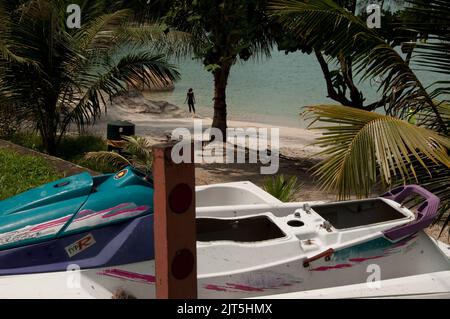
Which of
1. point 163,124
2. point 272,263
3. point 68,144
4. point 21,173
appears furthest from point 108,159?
point 163,124

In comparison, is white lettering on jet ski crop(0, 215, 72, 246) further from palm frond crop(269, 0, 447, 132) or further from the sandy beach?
palm frond crop(269, 0, 447, 132)

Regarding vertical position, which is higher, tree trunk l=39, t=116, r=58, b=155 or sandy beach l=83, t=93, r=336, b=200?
tree trunk l=39, t=116, r=58, b=155

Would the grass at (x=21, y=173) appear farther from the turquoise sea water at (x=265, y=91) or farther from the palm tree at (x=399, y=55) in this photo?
the turquoise sea water at (x=265, y=91)

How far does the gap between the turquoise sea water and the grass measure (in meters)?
13.5

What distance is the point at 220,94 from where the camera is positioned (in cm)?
1384

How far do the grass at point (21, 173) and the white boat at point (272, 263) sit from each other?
152 inches

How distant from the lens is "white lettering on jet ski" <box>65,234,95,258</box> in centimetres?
344

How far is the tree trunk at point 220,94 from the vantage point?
43.7 ft

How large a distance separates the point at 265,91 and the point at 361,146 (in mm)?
42448

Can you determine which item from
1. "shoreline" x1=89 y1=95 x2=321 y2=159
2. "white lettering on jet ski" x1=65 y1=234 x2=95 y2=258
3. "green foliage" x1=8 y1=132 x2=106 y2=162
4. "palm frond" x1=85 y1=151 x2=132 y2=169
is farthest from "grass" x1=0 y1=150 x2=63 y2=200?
"shoreline" x1=89 y1=95 x2=321 y2=159

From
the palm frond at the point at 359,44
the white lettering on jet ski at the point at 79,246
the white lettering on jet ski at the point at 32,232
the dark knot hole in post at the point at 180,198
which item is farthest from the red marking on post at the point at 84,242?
the palm frond at the point at 359,44

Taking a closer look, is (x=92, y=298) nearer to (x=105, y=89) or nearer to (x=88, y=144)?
(x=105, y=89)

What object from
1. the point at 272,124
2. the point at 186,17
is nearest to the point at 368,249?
the point at 186,17

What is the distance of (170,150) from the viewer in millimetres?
1915
